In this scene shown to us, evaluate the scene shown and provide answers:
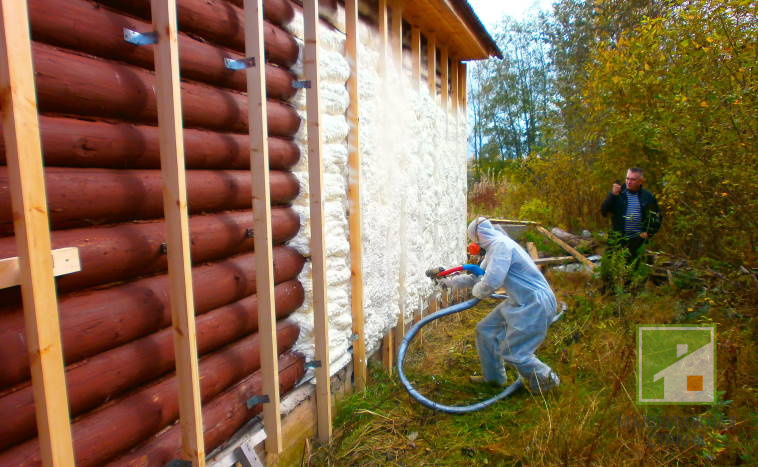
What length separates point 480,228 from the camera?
4.07 m

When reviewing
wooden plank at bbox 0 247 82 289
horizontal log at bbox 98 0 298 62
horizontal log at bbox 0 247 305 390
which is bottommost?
horizontal log at bbox 0 247 305 390

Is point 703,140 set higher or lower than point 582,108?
lower

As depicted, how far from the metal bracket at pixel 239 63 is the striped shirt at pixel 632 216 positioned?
528cm

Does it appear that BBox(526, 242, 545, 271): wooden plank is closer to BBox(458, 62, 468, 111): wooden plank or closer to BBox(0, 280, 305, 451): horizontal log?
BBox(458, 62, 468, 111): wooden plank

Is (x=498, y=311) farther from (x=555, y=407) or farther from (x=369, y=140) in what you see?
(x=369, y=140)

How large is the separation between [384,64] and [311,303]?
87.4 inches

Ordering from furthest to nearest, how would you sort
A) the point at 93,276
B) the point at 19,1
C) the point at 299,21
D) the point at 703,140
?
the point at 703,140 → the point at 299,21 → the point at 93,276 → the point at 19,1

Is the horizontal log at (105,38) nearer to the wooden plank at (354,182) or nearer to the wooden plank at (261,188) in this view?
the wooden plank at (261,188)

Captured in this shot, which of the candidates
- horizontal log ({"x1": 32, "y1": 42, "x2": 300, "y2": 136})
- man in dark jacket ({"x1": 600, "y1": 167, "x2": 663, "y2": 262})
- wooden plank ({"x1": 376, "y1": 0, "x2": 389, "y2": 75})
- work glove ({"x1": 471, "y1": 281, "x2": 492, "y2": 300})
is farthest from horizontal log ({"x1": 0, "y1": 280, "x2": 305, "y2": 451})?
man in dark jacket ({"x1": 600, "y1": 167, "x2": 663, "y2": 262})

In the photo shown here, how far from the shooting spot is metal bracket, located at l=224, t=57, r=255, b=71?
2.37m

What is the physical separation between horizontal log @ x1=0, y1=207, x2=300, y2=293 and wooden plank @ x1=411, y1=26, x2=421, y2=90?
10.2ft

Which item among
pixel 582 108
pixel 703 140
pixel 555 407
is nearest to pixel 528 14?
pixel 582 108

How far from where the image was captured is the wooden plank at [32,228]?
1289mm

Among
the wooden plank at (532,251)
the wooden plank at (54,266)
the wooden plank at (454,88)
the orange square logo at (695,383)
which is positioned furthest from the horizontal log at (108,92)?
the wooden plank at (532,251)
